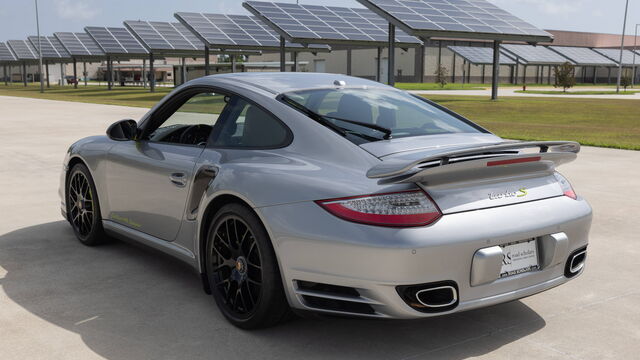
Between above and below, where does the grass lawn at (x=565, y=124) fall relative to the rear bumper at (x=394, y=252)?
below

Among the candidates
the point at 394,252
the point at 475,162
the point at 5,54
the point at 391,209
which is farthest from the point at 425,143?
the point at 5,54

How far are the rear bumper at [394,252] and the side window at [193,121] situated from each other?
1200mm

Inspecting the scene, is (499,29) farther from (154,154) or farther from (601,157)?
(154,154)

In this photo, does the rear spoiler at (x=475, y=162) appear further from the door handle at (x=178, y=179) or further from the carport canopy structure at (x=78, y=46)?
the carport canopy structure at (x=78, y=46)

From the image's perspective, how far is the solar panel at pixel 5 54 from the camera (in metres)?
82.8

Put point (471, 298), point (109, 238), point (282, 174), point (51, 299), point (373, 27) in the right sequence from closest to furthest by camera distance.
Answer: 1. point (471, 298)
2. point (282, 174)
3. point (51, 299)
4. point (109, 238)
5. point (373, 27)

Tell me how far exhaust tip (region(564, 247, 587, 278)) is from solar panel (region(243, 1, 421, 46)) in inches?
1126

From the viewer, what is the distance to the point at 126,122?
4.85 metres

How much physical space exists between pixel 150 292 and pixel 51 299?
59cm

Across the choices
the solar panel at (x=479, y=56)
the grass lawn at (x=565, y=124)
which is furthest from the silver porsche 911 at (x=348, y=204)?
the solar panel at (x=479, y=56)

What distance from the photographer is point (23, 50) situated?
268 feet

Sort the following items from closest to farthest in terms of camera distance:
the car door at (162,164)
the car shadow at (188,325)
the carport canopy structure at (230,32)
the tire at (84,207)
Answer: the car shadow at (188,325)
the car door at (162,164)
the tire at (84,207)
the carport canopy structure at (230,32)

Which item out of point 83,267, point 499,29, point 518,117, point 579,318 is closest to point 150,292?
point 83,267

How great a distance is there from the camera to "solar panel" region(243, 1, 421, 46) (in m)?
32.2
